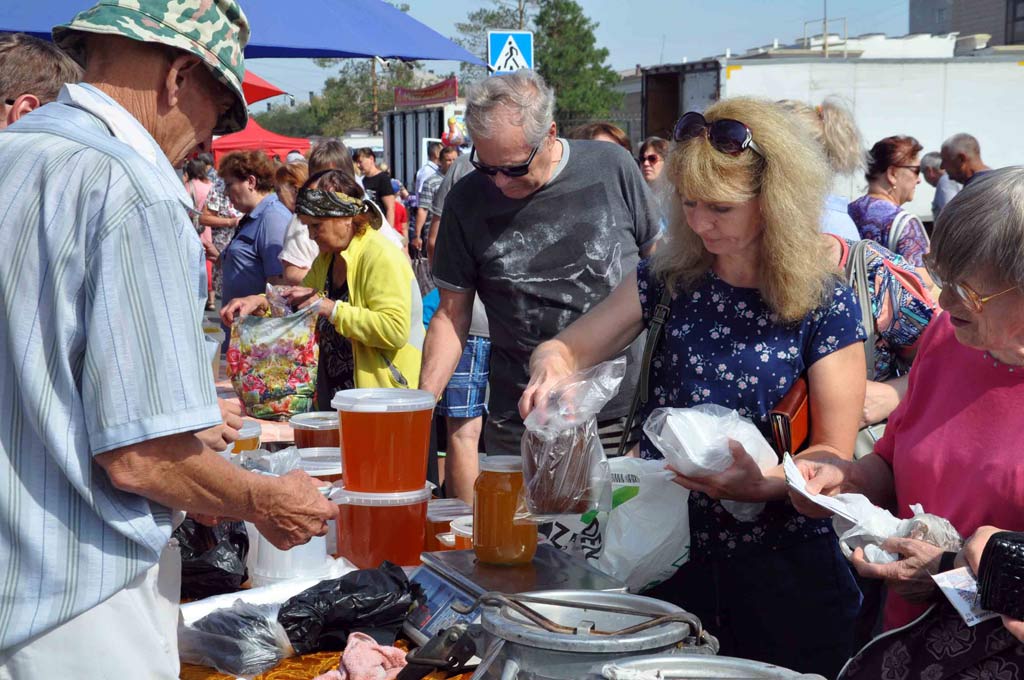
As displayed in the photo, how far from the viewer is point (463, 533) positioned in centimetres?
261

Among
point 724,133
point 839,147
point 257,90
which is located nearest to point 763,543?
point 724,133

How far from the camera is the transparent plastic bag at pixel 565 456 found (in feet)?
7.32

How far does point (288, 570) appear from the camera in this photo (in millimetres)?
2498

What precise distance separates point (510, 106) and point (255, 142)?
19557 mm

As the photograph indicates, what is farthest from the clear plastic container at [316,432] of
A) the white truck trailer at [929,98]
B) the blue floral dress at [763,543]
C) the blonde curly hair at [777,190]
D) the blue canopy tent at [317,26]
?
the white truck trailer at [929,98]

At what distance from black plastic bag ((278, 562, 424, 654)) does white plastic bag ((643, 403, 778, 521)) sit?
62cm

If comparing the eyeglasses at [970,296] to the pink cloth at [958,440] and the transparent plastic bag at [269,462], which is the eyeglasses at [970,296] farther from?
the transparent plastic bag at [269,462]

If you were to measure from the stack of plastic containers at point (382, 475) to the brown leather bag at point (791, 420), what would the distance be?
2.85ft

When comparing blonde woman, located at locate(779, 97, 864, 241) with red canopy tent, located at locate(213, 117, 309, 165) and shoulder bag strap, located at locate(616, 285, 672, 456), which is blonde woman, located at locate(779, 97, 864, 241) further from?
red canopy tent, located at locate(213, 117, 309, 165)

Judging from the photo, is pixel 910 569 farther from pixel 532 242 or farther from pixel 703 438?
pixel 532 242

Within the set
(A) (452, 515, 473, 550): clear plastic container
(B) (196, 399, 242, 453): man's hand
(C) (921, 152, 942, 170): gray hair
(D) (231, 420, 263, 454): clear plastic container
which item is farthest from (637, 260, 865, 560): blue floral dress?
(C) (921, 152, 942, 170): gray hair

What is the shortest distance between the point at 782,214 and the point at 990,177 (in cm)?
57

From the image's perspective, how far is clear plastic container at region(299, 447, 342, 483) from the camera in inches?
118

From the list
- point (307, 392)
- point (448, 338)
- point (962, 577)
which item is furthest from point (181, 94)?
point (307, 392)
